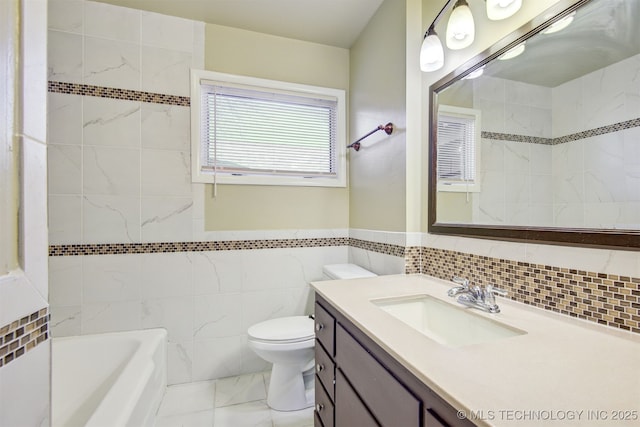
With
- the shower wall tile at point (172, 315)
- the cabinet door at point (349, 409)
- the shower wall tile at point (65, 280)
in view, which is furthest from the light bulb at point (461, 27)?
the shower wall tile at point (65, 280)

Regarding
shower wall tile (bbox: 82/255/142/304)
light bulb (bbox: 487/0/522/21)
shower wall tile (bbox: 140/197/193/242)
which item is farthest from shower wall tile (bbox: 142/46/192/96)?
light bulb (bbox: 487/0/522/21)

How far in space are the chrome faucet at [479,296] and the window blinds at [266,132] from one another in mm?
1449

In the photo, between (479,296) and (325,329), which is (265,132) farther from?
(479,296)

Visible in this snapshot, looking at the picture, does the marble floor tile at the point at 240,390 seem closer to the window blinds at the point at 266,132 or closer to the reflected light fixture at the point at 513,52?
the window blinds at the point at 266,132

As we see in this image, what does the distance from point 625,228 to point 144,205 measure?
2.31 meters

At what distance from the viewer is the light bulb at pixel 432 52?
131 cm

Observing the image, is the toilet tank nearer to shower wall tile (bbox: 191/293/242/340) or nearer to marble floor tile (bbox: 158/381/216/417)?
shower wall tile (bbox: 191/293/242/340)

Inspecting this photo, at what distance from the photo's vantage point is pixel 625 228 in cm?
76

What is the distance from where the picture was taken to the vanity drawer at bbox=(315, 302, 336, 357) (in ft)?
3.72

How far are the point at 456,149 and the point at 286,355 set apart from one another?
148 centimetres

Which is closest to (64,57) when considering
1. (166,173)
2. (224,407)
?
(166,173)

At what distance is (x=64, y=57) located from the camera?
5.74ft

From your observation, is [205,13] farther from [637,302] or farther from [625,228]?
[637,302]

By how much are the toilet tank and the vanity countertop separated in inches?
33.4
